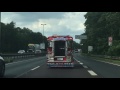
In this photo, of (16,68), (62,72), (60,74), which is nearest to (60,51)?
(16,68)

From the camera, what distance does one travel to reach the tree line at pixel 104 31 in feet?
221

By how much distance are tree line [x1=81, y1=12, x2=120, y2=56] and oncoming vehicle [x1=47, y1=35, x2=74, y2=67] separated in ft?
105

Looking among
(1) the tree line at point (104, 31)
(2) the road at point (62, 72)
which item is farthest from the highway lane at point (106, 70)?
(1) the tree line at point (104, 31)

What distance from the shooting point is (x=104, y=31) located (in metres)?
88.0

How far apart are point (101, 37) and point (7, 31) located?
177 ft

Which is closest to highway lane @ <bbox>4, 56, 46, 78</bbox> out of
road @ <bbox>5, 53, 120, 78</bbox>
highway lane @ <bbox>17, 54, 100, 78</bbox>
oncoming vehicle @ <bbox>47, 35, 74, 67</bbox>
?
road @ <bbox>5, 53, 120, 78</bbox>

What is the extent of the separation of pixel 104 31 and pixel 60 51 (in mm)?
58918

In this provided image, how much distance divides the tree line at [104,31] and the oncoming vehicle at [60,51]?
31878 mm

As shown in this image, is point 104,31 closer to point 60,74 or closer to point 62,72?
point 62,72

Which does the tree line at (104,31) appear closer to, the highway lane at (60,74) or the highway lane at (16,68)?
the highway lane at (16,68)

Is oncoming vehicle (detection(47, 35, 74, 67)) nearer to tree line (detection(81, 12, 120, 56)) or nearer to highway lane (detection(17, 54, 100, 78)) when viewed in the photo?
highway lane (detection(17, 54, 100, 78))

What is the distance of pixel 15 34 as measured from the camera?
5463 inches
